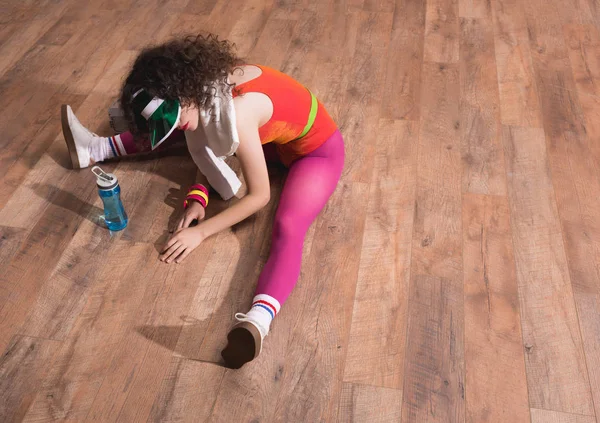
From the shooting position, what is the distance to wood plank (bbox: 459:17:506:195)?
1941 mm

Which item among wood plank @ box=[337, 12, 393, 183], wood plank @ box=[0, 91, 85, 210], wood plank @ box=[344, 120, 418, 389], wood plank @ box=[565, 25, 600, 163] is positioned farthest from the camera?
wood plank @ box=[565, 25, 600, 163]

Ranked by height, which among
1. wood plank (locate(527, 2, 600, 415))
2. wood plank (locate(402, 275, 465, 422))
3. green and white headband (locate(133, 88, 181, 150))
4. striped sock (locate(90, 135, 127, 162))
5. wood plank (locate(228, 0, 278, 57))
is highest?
green and white headband (locate(133, 88, 181, 150))

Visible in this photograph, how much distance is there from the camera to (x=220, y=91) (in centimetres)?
151

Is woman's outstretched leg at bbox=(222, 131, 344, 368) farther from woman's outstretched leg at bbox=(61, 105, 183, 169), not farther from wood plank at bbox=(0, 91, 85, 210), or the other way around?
wood plank at bbox=(0, 91, 85, 210)

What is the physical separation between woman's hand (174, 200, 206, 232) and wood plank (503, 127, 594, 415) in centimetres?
92

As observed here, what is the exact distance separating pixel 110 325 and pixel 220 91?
0.66 metres

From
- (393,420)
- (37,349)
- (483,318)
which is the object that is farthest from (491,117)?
(37,349)

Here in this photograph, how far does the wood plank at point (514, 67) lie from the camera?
2.22 metres

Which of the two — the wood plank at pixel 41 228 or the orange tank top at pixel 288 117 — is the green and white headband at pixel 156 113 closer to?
the orange tank top at pixel 288 117

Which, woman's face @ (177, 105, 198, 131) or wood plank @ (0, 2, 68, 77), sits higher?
woman's face @ (177, 105, 198, 131)

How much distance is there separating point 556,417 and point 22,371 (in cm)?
124

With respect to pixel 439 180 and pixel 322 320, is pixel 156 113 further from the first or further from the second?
pixel 439 180

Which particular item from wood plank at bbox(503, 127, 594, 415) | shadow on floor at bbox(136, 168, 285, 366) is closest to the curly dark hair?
shadow on floor at bbox(136, 168, 285, 366)

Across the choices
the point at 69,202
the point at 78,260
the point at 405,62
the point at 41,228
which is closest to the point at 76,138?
the point at 69,202
